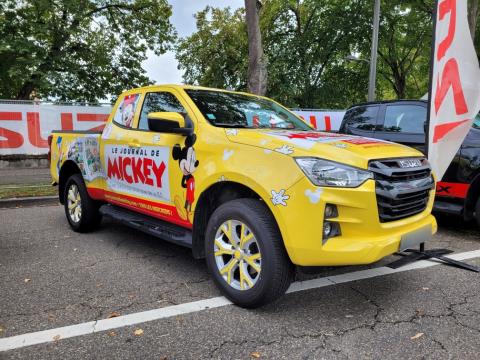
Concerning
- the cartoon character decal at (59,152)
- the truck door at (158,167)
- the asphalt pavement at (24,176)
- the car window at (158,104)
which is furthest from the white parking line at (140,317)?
the asphalt pavement at (24,176)

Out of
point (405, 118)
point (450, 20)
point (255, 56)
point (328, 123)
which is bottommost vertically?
point (328, 123)

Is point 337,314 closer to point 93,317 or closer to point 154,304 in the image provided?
point 154,304

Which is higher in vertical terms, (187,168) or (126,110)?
(126,110)

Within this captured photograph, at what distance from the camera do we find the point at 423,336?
9.30 ft

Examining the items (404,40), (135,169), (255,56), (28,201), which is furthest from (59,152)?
(404,40)

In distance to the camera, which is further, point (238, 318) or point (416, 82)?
point (416, 82)

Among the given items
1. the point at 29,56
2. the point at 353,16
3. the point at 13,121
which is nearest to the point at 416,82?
the point at 353,16

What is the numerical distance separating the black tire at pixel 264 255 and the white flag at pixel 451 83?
8.14 feet

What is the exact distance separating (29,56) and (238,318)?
60.4 feet

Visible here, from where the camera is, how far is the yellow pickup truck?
2.82m

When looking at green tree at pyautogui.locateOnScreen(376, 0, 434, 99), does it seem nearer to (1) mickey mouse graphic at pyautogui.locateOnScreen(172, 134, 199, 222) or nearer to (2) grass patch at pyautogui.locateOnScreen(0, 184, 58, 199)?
(2) grass patch at pyautogui.locateOnScreen(0, 184, 58, 199)

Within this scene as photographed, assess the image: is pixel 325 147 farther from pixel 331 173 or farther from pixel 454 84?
pixel 454 84

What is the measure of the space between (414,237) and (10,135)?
39.3 ft

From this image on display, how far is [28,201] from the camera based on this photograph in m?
Result: 7.77
